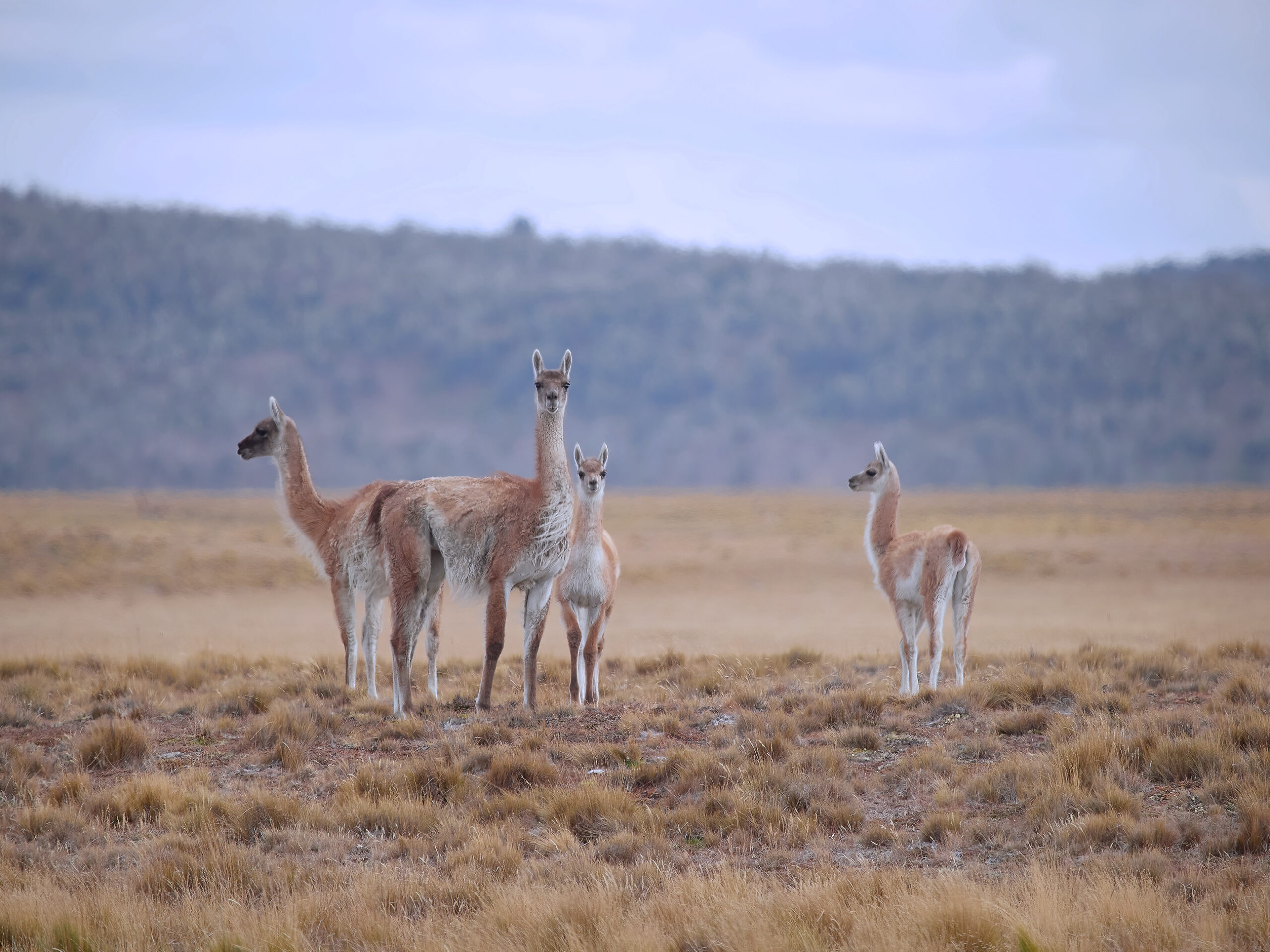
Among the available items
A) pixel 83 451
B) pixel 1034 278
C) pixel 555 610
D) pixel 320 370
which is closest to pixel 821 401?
pixel 1034 278

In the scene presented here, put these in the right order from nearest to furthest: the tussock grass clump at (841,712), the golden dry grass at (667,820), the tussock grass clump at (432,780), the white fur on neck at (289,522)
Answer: the golden dry grass at (667,820)
the tussock grass clump at (432,780)
the tussock grass clump at (841,712)
the white fur on neck at (289,522)

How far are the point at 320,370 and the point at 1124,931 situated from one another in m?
104

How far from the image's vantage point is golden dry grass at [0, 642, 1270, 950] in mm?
5434

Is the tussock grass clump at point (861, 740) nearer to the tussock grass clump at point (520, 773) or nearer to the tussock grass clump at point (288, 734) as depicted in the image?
the tussock grass clump at point (520, 773)

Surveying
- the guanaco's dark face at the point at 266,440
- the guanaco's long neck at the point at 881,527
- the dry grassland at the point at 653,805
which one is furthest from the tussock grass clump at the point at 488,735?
the guanaco's dark face at the point at 266,440

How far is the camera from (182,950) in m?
5.41

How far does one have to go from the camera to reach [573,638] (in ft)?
33.7

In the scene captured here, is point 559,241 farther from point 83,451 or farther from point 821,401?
point 83,451

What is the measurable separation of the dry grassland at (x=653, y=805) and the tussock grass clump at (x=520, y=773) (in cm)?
2

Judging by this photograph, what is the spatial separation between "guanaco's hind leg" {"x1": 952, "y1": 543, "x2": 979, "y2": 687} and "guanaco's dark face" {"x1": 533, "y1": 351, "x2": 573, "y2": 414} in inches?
156

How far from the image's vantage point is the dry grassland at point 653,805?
5.45 meters

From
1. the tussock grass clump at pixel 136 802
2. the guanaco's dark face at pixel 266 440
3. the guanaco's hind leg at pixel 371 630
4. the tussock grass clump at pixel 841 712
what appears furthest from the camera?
the guanaco's dark face at pixel 266 440

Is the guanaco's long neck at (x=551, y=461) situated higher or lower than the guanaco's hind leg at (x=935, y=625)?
higher

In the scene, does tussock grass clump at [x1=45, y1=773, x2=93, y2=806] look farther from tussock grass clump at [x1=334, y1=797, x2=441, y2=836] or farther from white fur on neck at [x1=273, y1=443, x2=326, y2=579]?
white fur on neck at [x1=273, y1=443, x2=326, y2=579]
